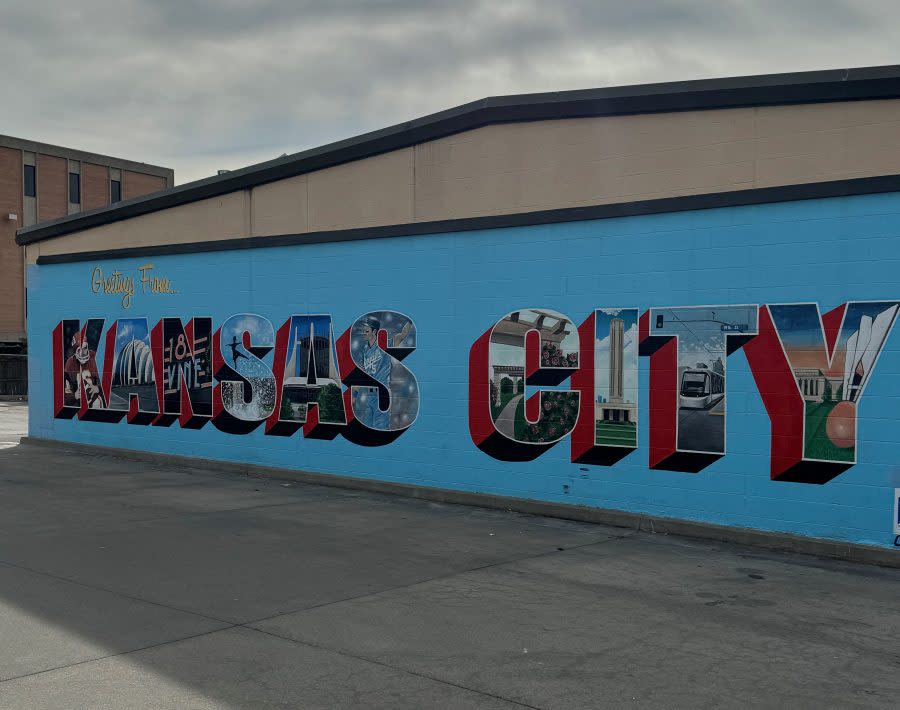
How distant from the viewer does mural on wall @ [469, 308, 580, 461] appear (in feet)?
41.7

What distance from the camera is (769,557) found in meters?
10.3

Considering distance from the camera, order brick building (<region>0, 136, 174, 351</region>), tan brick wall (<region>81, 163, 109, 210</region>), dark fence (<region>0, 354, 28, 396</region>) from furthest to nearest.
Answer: tan brick wall (<region>81, 163, 109, 210</region>), brick building (<region>0, 136, 174, 351</region>), dark fence (<region>0, 354, 28, 396</region>)

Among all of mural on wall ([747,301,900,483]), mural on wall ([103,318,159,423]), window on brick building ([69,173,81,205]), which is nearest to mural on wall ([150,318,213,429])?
mural on wall ([103,318,159,423])

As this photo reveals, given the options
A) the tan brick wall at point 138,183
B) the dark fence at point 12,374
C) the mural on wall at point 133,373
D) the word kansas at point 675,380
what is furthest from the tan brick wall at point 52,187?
the word kansas at point 675,380

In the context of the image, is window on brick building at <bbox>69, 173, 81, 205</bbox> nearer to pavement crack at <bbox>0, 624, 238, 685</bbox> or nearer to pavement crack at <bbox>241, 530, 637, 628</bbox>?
pavement crack at <bbox>241, 530, 637, 628</bbox>

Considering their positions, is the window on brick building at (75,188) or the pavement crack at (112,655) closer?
the pavement crack at (112,655)

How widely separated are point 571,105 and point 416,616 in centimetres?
760

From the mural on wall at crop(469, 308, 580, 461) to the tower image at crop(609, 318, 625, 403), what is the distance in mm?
518

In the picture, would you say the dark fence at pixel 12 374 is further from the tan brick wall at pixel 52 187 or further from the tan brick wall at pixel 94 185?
the tan brick wall at pixel 94 185

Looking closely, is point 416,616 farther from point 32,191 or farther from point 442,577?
point 32,191

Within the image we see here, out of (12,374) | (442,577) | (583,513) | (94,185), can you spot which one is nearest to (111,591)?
(442,577)

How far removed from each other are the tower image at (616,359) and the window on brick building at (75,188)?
52.8 m

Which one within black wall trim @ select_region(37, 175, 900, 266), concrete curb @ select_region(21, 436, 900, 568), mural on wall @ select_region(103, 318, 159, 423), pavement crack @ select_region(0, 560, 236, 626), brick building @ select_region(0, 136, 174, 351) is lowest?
concrete curb @ select_region(21, 436, 900, 568)

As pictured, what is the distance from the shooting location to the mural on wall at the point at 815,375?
1016 cm
